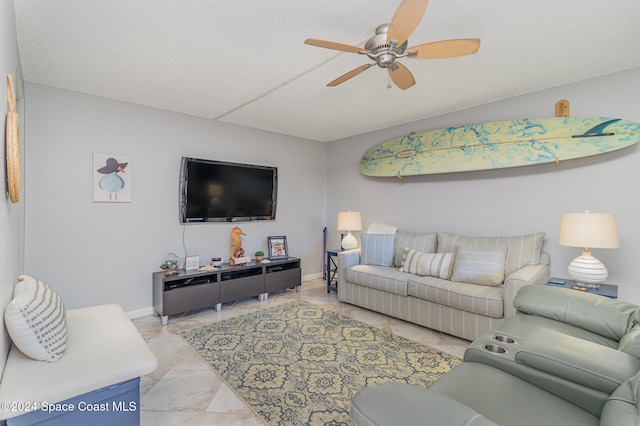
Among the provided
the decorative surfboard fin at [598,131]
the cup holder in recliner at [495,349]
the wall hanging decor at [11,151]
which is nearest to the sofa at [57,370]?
the wall hanging decor at [11,151]

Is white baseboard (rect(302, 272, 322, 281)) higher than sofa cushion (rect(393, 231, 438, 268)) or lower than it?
lower

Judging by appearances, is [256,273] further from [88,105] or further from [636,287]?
[636,287]

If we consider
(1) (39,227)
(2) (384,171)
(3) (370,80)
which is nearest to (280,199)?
(2) (384,171)

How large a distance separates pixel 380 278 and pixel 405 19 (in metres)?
2.51

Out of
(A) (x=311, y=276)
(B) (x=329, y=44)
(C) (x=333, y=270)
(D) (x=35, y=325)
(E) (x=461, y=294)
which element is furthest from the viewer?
(A) (x=311, y=276)

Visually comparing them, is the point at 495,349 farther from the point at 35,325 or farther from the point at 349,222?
the point at 349,222

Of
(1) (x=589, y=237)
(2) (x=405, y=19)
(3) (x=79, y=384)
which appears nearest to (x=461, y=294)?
(1) (x=589, y=237)

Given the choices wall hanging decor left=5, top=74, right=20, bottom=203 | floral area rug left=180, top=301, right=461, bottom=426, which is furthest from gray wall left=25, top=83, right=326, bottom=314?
wall hanging decor left=5, top=74, right=20, bottom=203

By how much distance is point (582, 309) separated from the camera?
5.61ft

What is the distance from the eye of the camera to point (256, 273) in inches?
153

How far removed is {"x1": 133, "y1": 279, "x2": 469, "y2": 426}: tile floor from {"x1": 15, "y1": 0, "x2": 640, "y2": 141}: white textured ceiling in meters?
2.35

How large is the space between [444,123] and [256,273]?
3.00 metres

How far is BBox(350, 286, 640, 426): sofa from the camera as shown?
82cm

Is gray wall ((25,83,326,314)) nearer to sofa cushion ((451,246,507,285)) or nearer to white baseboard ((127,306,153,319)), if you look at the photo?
white baseboard ((127,306,153,319))
